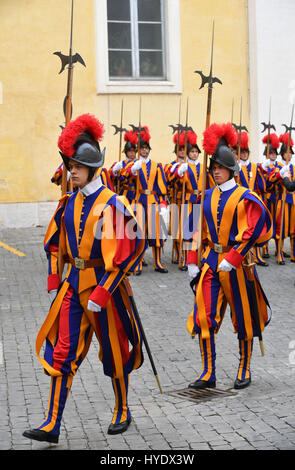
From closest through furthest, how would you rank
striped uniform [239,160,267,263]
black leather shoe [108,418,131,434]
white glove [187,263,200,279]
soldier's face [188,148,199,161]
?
black leather shoe [108,418,131,434]
white glove [187,263,200,279]
soldier's face [188,148,199,161]
striped uniform [239,160,267,263]

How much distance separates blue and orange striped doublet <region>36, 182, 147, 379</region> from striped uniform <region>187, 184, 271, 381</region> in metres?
1.06

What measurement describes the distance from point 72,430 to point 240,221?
2.02m

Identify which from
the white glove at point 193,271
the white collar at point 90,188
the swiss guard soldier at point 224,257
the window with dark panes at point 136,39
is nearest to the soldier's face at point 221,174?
the swiss guard soldier at point 224,257

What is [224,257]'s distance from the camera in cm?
614

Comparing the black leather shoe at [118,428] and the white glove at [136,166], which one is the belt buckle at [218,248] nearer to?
the black leather shoe at [118,428]

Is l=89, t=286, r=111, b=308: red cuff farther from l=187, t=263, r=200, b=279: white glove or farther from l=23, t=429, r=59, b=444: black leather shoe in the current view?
l=187, t=263, r=200, b=279: white glove

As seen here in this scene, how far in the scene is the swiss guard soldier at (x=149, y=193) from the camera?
11.9 meters

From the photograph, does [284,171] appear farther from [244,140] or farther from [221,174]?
[221,174]

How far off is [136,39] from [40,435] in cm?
1253

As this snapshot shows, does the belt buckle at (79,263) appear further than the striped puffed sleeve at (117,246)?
Yes

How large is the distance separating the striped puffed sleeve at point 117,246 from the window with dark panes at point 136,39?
11329mm

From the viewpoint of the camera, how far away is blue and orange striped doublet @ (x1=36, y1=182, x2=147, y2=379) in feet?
16.7

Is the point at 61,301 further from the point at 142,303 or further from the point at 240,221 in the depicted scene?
the point at 142,303

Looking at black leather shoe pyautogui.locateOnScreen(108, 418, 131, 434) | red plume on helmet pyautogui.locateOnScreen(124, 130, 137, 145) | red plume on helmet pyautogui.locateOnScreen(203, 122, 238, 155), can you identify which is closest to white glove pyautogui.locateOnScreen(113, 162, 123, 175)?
red plume on helmet pyautogui.locateOnScreen(124, 130, 137, 145)
